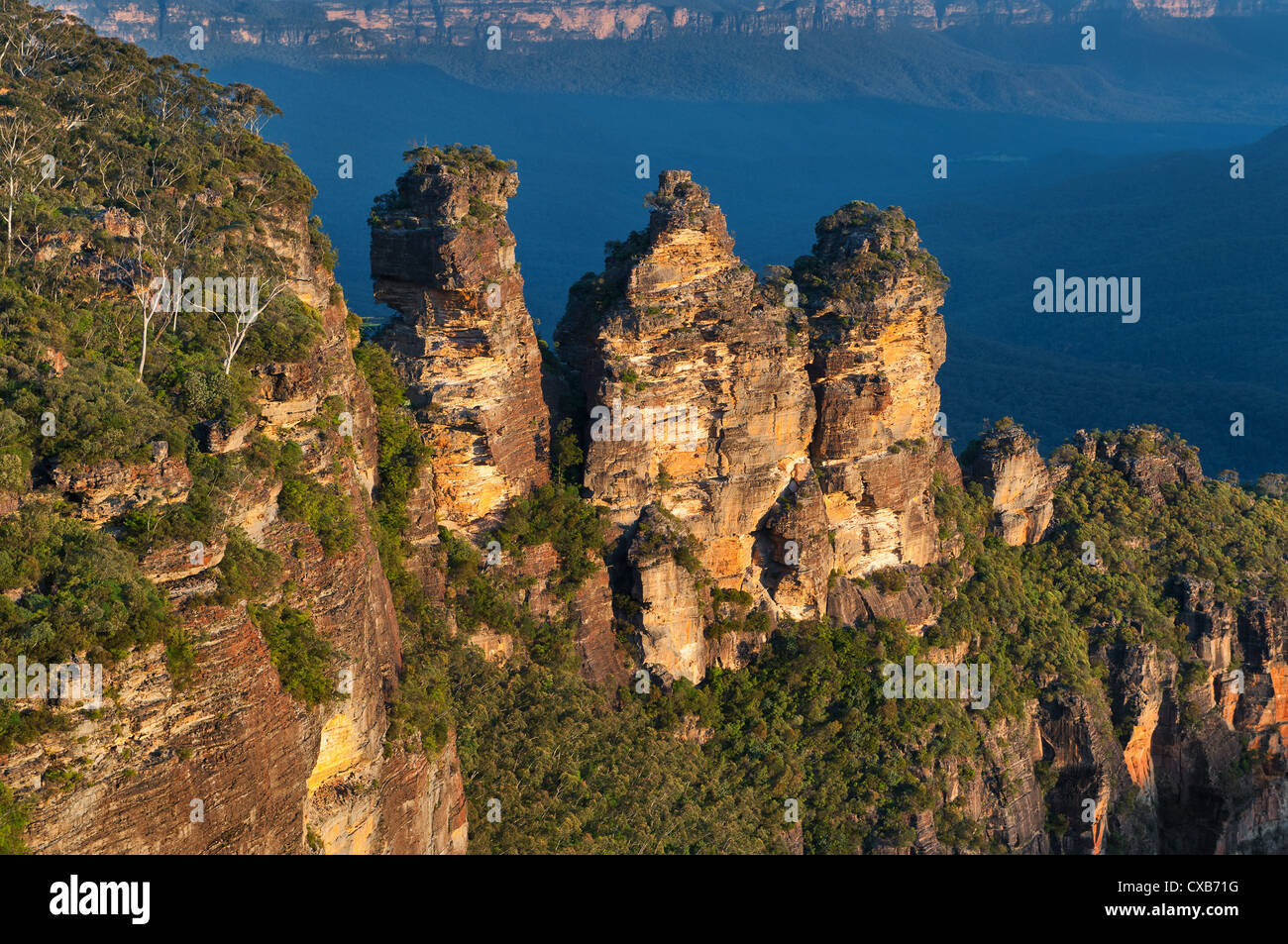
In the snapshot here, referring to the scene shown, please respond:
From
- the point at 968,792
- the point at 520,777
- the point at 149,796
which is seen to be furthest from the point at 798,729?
the point at 149,796

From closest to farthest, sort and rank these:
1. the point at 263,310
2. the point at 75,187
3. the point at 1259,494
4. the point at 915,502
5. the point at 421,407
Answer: the point at 263,310 < the point at 75,187 < the point at 421,407 < the point at 915,502 < the point at 1259,494

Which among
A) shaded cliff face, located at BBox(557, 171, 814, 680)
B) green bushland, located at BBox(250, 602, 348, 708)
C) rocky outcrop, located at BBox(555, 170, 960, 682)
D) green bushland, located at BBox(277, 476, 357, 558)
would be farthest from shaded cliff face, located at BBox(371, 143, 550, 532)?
green bushland, located at BBox(250, 602, 348, 708)

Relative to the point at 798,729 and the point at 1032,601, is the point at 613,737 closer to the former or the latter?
the point at 798,729

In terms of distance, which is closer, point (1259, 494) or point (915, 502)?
point (915, 502)

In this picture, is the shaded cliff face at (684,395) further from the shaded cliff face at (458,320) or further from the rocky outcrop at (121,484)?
the rocky outcrop at (121,484)

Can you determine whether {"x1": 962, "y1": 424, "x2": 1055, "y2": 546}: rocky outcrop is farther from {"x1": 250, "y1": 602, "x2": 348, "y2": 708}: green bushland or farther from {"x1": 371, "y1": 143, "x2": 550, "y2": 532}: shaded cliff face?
{"x1": 250, "y1": 602, "x2": 348, "y2": 708}: green bushland
